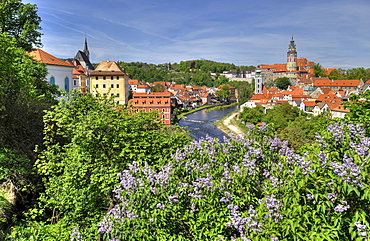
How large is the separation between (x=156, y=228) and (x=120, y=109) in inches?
169

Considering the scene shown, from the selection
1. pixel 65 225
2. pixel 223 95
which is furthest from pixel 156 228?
pixel 223 95

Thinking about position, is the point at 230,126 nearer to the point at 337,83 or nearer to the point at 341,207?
the point at 337,83

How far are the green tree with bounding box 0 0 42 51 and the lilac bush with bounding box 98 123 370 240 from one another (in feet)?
40.2

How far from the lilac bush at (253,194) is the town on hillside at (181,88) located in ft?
9.67

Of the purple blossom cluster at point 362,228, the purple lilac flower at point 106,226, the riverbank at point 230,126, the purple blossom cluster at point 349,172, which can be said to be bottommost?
the riverbank at point 230,126

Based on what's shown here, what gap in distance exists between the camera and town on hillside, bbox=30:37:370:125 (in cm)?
2336

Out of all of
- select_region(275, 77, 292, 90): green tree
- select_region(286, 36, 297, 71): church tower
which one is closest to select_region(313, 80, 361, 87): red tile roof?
select_region(275, 77, 292, 90): green tree

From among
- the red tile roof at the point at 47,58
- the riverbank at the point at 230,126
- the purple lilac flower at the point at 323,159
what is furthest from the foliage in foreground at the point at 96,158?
the riverbank at the point at 230,126

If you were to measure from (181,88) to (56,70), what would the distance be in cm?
7446

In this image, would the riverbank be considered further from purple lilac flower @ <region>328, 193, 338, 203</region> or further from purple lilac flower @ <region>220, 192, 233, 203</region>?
purple lilac flower @ <region>328, 193, 338, 203</region>

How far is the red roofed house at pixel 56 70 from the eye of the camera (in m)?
21.7

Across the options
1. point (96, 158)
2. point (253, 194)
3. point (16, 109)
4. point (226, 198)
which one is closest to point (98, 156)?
point (96, 158)

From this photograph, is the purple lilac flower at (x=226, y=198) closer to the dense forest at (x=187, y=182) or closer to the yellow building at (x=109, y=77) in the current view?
the dense forest at (x=187, y=182)

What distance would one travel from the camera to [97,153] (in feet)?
20.5
